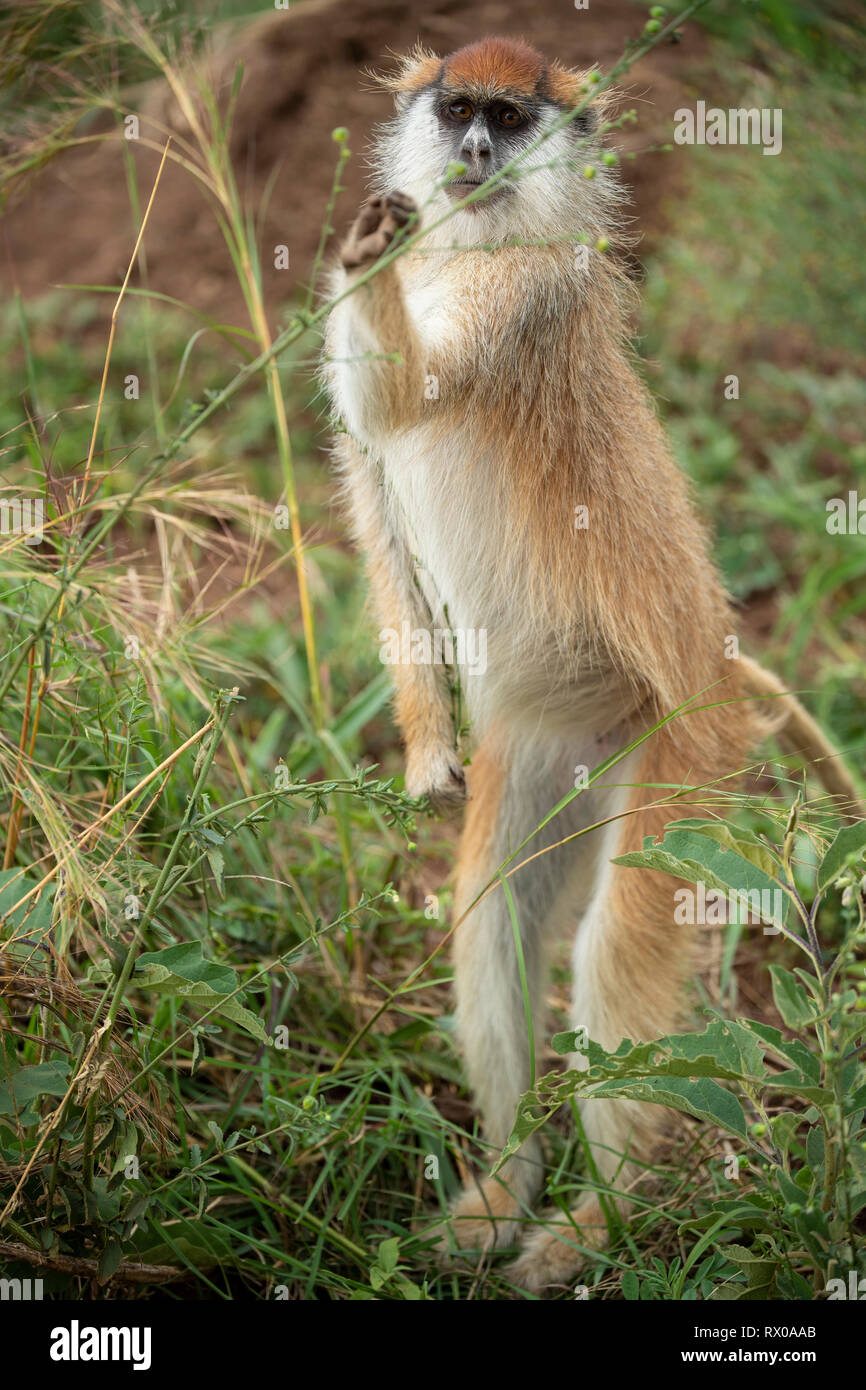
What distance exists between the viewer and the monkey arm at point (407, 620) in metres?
3.12

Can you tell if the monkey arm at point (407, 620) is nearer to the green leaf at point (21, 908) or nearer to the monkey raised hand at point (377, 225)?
the monkey raised hand at point (377, 225)

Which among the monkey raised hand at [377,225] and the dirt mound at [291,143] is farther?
the dirt mound at [291,143]

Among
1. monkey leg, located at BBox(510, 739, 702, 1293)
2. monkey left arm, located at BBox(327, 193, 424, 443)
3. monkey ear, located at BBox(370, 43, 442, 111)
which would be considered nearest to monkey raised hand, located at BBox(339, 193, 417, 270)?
monkey left arm, located at BBox(327, 193, 424, 443)

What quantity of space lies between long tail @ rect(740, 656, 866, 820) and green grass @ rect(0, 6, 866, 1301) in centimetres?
24

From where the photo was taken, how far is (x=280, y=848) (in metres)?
3.89

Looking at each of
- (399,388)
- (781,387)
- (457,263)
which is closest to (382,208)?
(399,388)

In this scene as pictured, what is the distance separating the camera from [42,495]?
109 inches

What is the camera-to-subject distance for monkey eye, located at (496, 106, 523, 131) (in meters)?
2.91

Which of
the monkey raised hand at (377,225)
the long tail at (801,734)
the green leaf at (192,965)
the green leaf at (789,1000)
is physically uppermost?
the monkey raised hand at (377,225)

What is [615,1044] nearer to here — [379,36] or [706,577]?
[706,577]

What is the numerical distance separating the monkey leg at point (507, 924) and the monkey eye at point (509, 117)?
5.31 ft

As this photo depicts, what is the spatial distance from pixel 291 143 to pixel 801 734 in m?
4.96

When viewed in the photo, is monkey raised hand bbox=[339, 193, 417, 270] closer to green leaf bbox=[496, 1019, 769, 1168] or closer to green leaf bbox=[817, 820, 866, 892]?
green leaf bbox=[817, 820, 866, 892]

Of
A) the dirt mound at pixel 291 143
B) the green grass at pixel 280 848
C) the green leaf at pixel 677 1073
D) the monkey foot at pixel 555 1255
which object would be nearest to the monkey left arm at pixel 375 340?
the green grass at pixel 280 848
